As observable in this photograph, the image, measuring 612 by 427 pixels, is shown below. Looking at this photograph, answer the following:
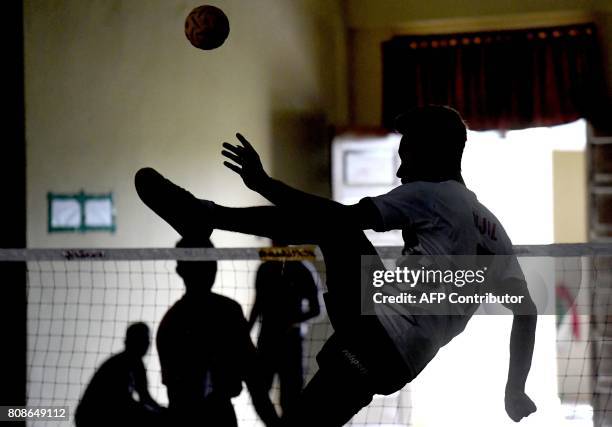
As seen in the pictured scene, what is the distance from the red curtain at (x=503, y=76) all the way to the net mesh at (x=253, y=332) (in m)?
1.15

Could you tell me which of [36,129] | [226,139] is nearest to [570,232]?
[226,139]

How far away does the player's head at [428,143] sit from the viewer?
214cm

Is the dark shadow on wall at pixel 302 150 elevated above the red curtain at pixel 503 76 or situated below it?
below

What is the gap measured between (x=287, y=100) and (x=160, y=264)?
1.69 metres

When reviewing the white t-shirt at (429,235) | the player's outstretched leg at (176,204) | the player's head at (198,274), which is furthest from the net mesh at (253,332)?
the white t-shirt at (429,235)

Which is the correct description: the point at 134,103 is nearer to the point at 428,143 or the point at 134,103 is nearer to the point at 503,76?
the point at 428,143

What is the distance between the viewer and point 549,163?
7449mm

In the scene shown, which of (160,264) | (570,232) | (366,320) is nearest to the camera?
(366,320)

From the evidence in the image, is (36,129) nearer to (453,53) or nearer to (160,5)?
(160,5)

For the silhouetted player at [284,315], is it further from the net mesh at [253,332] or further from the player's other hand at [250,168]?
the player's other hand at [250,168]

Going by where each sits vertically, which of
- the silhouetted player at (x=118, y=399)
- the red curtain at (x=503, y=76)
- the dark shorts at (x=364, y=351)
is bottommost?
the silhouetted player at (x=118, y=399)

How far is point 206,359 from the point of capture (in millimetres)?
3227

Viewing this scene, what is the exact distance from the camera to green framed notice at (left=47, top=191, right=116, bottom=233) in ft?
13.1

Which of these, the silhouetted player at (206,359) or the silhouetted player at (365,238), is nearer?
the silhouetted player at (365,238)
